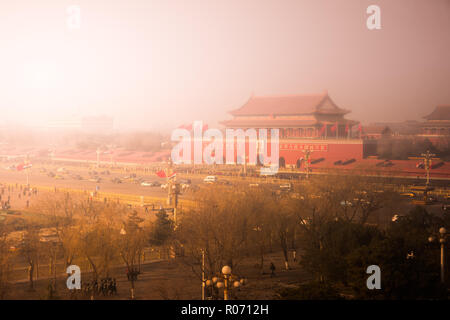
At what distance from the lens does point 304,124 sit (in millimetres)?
23219

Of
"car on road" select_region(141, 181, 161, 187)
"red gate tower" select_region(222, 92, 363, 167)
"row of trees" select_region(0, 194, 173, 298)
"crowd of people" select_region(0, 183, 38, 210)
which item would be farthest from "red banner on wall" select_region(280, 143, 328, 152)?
Answer: "row of trees" select_region(0, 194, 173, 298)

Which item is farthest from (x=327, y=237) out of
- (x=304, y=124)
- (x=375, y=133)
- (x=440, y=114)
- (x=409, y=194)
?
(x=375, y=133)

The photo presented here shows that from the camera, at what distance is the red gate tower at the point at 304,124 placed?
21094 millimetres

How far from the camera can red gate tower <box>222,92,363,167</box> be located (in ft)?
69.2

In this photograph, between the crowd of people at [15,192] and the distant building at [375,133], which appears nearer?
the crowd of people at [15,192]

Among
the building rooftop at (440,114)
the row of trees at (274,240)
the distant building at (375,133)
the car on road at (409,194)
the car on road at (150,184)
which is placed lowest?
the car on road at (150,184)

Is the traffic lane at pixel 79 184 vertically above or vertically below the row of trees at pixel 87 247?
below

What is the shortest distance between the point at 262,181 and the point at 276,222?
7912mm

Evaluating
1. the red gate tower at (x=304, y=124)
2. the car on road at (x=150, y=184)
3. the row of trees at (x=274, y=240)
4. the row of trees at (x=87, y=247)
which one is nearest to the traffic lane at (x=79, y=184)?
the car on road at (x=150, y=184)

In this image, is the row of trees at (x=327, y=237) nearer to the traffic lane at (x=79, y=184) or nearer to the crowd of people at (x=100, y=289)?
the crowd of people at (x=100, y=289)

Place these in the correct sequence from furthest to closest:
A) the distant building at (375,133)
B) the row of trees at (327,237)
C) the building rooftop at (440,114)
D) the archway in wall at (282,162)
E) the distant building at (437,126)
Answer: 1. the distant building at (375,133)
2. the building rooftop at (440,114)
3. the archway in wall at (282,162)
4. the distant building at (437,126)
5. the row of trees at (327,237)
